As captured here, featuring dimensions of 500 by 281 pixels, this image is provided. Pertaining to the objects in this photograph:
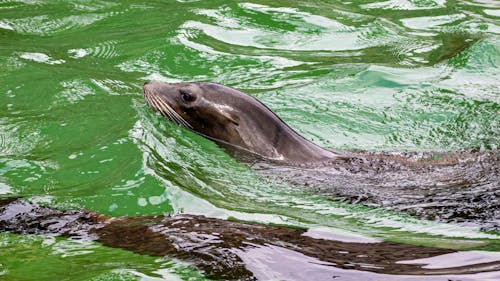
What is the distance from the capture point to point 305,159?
6277mm

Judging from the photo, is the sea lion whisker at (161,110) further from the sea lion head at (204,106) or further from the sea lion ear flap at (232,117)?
the sea lion ear flap at (232,117)

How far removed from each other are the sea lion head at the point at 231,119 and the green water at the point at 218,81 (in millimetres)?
147

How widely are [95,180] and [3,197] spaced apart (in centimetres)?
70

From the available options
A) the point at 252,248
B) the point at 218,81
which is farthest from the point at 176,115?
the point at 252,248

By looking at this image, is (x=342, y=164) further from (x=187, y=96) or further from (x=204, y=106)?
(x=187, y=96)

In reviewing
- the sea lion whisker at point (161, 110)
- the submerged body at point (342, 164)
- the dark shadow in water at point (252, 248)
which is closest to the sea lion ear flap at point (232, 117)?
the submerged body at point (342, 164)

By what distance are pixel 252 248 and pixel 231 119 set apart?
2.60 m

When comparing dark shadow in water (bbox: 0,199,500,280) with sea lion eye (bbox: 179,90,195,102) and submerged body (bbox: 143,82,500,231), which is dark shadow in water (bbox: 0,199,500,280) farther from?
sea lion eye (bbox: 179,90,195,102)

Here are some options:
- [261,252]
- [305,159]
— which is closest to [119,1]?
[305,159]

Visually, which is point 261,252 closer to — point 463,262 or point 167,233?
point 167,233

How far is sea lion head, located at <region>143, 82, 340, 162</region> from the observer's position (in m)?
6.41

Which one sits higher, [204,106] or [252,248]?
[252,248]

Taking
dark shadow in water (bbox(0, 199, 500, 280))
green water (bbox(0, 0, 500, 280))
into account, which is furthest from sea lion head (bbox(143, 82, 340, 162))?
dark shadow in water (bbox(0, 199, 500, 280))

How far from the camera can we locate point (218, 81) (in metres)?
8.29
